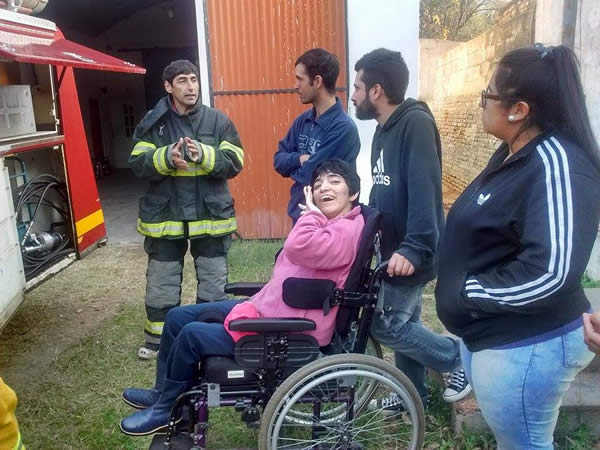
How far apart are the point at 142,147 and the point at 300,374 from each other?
73.8 inches

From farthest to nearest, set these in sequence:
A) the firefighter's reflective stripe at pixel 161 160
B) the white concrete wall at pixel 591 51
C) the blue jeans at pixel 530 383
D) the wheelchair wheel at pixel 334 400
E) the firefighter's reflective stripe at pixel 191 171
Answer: the white concrete wall at pixel 591 51 < the firefighter's reflective stripe at pixel 191 171 < the firefighter's reflective stripe at pixel 161 160 < the wheelchair wheel at pixel 334 400 < the blue jeans at pixel 530 383

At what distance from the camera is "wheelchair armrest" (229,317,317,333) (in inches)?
86.2

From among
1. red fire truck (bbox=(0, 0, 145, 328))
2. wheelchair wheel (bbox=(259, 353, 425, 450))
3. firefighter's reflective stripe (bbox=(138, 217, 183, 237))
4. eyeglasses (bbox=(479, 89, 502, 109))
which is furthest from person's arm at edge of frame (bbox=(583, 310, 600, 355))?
red fire truck (bbox=(0, 0, 145, 328))

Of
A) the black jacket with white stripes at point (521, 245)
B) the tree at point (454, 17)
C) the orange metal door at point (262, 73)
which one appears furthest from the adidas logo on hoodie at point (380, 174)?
the tree at point (454, 17)

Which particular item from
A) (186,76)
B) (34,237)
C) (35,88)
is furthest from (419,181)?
(35,88)

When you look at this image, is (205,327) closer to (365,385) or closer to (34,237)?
(365,385)

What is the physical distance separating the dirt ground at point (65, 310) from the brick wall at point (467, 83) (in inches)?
221

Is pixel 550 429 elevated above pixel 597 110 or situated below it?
below

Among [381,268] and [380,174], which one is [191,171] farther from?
[381,268]

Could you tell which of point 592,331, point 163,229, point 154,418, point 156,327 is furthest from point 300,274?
point 156,327

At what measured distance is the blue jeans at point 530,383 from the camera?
5.30ft

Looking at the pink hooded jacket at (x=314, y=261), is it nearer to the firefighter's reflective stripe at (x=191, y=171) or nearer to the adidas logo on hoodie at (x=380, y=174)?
the adidas logo on hoodie at (x=380, y=174)

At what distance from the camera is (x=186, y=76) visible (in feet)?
11.0

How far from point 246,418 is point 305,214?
2.89 ft
